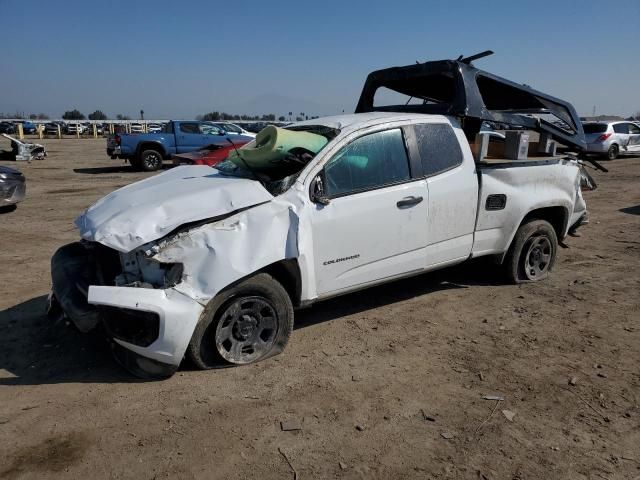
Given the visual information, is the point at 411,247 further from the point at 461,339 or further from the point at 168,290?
the point at 168,290

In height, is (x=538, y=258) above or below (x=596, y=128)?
below

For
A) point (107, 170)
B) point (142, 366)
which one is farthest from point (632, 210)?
point (107, 170)

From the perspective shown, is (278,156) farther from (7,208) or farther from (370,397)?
(7,208)

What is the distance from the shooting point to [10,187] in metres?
10.0

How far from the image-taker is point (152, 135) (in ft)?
61.3

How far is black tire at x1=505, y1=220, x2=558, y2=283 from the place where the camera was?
558 centimetres

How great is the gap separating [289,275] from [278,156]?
3.23 ft

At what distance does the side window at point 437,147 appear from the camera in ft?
15.5

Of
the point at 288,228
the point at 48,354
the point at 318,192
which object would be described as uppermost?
the point at 318,192

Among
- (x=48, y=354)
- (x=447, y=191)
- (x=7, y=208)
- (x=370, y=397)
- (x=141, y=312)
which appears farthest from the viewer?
(x=7, y=208)

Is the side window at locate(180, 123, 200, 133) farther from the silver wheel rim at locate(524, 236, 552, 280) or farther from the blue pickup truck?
the silver wheel rim at locate(524, 236, 552, 280)

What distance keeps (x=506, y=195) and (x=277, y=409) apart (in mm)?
3261

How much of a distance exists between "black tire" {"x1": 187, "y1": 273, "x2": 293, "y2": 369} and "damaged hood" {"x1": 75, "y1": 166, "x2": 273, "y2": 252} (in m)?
0.58

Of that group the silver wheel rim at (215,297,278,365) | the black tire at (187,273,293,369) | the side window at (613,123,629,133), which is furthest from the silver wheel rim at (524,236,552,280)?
the side window at (613,123,629,133)
